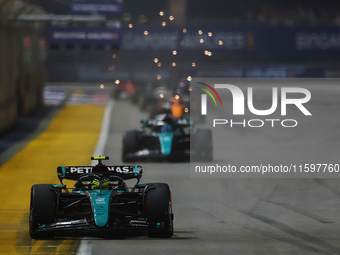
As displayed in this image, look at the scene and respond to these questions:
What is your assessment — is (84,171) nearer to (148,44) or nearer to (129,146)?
(129,146)

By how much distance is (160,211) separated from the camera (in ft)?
30.5

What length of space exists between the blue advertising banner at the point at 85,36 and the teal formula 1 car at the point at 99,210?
24446mm

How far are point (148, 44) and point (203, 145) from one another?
2738 cm

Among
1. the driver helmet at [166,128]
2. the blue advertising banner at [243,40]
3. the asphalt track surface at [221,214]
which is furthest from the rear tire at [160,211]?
the blue advertising banner at [243,40]

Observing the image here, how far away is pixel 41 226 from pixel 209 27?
38.2m

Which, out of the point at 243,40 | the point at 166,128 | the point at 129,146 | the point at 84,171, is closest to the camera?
the point at 84,171

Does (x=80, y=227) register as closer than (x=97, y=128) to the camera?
Yes

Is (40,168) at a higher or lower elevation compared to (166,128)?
lower

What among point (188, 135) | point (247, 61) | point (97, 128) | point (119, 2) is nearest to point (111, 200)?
point (188, 135)

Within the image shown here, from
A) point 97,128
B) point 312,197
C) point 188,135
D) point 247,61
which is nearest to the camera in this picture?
point 312,197

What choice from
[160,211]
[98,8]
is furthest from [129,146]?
[98,8]

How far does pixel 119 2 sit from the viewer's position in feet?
105

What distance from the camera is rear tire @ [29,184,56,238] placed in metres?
9.16

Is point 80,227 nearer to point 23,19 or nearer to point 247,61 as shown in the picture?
point 23,19
